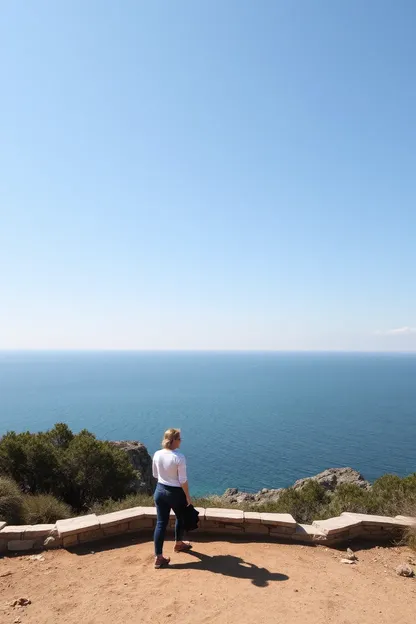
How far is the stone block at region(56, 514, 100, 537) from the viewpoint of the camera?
21.3 feet

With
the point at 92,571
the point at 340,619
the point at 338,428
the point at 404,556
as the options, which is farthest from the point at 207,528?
the point at 338,428

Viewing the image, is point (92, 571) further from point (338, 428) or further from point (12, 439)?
point (338, 428)

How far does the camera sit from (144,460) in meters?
31.7

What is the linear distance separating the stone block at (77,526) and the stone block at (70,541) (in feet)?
0.23

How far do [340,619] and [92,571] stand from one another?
3.60 metres

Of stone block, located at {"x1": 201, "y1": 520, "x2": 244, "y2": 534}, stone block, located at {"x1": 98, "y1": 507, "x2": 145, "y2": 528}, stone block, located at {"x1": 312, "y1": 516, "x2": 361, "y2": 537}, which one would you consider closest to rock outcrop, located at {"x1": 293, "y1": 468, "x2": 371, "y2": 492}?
stone block, located at {"x1": 312, "y1": 516, "x2": 361, "y2": 537}

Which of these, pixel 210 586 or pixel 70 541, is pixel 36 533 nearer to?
pixel 70 541

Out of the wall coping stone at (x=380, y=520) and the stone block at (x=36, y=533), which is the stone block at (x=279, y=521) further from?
the stone block at (x=36, y=533)

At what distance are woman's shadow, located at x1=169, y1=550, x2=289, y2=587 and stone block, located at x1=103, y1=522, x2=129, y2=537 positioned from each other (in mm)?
1520

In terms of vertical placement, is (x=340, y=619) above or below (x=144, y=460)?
above

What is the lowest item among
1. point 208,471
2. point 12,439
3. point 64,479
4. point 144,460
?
point 208,471

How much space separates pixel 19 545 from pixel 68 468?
9.32m

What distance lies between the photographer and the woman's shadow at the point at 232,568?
215 inches

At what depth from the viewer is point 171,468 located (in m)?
5.88
